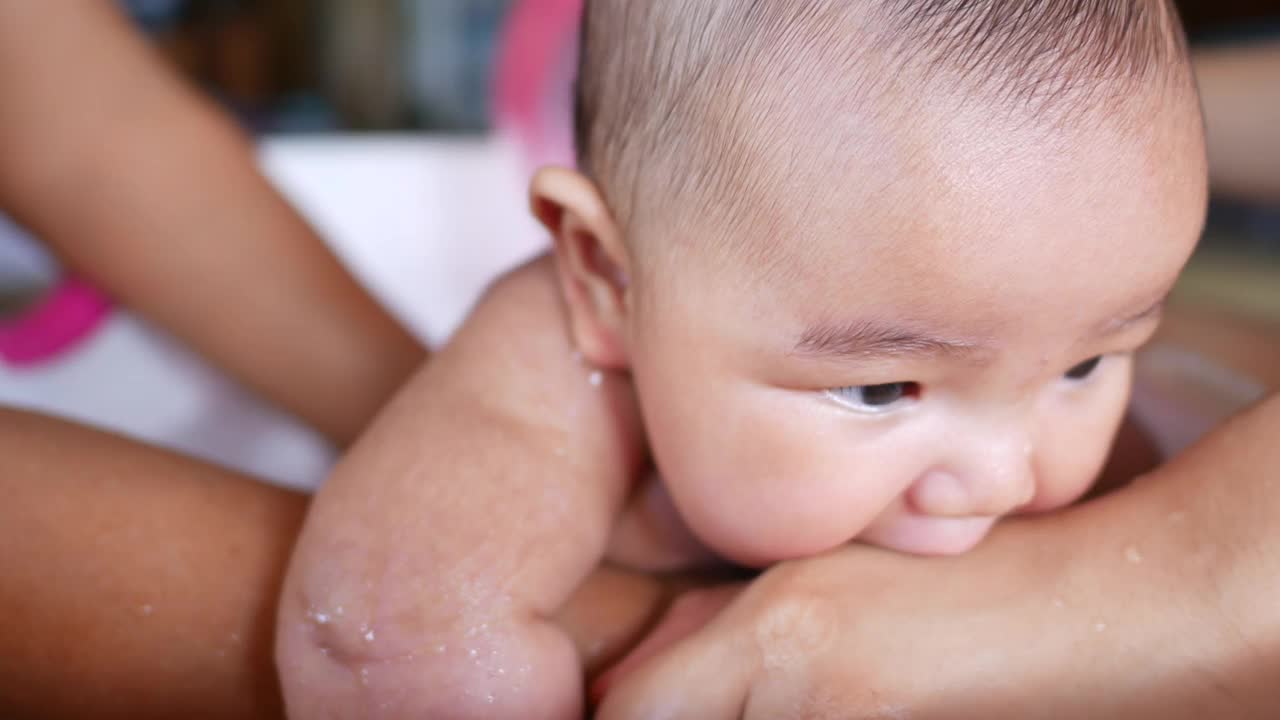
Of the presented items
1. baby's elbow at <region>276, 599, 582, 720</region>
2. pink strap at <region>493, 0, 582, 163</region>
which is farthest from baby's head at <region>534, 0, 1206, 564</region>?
pink strap at <region>493, 0, 582, 163</region>

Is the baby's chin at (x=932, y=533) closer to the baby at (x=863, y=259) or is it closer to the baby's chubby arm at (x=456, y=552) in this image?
the baby at (x=863, y=259)

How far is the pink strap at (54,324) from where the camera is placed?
1.17 metres

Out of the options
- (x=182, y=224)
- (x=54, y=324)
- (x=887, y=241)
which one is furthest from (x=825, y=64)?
(x=54, y=324)

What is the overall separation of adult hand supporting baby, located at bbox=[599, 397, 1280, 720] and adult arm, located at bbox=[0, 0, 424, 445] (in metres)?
0.57

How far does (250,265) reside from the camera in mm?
1106

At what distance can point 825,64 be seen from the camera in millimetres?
602

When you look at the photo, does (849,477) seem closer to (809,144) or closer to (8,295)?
(809,144)

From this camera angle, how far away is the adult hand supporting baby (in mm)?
597

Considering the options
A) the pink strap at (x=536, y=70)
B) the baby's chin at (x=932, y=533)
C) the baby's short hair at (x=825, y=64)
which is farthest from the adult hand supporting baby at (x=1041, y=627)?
the pink strap at (x=536, y=70)

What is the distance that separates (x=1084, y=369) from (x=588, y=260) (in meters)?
0.34

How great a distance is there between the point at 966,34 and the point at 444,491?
411mm

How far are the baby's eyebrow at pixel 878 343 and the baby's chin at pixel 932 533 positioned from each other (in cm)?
12

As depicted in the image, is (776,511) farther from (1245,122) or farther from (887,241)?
(1245,122)

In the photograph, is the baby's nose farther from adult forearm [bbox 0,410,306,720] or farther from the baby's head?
adult forearm [bbox 0,410,306,720]
